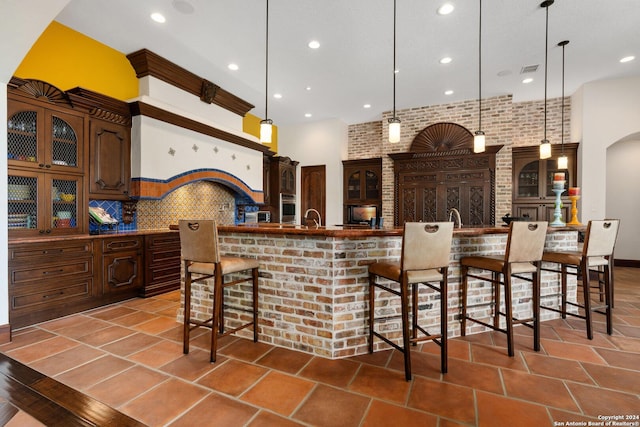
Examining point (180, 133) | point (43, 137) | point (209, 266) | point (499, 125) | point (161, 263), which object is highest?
point (499, 125)

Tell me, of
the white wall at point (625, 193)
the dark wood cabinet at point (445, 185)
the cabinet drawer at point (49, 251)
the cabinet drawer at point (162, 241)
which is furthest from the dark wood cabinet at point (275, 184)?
the white wall at point (625, 193)

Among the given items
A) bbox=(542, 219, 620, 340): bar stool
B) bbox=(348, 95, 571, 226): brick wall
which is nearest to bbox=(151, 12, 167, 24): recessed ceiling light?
bbox=(348, 95, 571, 226): brick wall

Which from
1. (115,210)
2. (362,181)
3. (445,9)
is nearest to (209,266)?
(115,210)

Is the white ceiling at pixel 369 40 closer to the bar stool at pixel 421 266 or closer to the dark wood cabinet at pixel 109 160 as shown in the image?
the dark wood cabinet at pixel 109 160

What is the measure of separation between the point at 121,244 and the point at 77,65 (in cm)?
240

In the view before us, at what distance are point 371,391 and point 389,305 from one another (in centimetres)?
75

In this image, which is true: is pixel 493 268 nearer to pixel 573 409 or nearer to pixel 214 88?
pixel 573 409

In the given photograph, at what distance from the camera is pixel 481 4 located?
10.7ft

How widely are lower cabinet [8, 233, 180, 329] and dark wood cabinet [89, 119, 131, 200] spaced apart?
71 centimetres

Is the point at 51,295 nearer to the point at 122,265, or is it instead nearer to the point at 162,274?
the point at 122,265

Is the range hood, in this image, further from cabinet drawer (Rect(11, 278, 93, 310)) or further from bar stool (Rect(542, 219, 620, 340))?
bar stool (Rect(542, 219, 620, 340))

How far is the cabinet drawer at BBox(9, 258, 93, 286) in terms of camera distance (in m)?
2.82

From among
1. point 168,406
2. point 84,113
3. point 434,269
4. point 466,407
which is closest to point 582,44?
point 434,269

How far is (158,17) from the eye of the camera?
3438 mm
